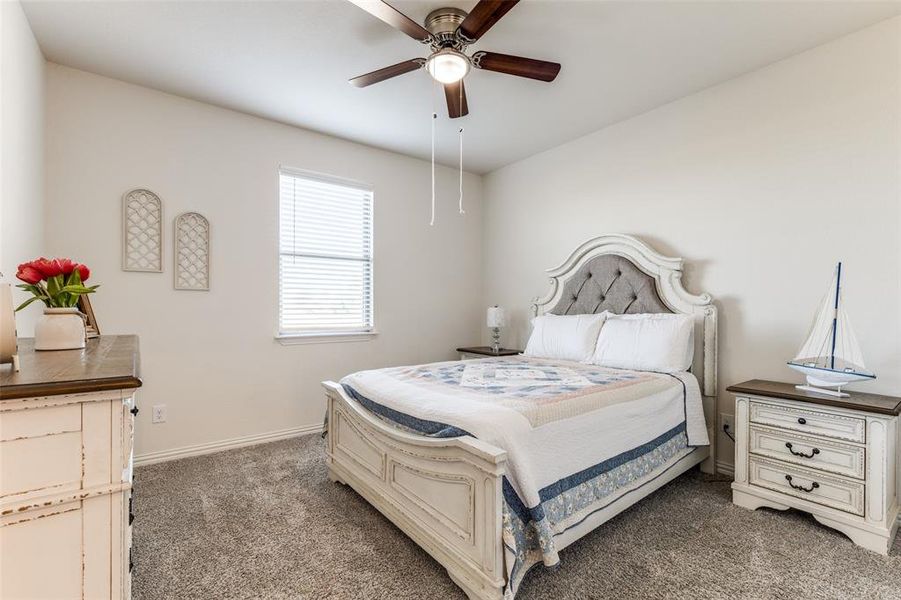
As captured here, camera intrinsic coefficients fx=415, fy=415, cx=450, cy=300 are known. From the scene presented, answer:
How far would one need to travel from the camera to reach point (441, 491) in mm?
1667

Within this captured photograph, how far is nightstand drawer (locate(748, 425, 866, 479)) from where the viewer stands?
78.4 inches

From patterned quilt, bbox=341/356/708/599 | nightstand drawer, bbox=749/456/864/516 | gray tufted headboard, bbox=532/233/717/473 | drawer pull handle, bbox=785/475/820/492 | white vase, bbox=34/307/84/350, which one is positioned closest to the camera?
white vase, bbox=34/307/84/350

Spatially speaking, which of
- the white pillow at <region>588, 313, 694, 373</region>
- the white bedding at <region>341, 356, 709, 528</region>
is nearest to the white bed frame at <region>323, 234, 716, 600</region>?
the white bedding at <region>341, 356, 709, 528</region>

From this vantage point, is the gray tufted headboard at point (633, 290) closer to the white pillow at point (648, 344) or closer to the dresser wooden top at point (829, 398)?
the white pillow at point (648, 344)

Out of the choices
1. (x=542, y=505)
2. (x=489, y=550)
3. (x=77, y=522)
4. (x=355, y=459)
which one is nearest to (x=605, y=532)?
(x=542, y=505)

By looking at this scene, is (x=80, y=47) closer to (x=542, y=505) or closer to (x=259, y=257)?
(x=259, y=257)

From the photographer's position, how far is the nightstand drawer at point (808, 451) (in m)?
1.99

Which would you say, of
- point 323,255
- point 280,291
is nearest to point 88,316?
point 280,291

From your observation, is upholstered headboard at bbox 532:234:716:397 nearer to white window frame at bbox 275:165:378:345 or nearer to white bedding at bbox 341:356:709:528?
white bedding at bbox 341:356:709:528

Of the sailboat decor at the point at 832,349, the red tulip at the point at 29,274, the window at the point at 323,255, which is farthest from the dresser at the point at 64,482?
the sailboat decor at the point at 832,349

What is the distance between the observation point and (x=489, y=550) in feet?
4.71

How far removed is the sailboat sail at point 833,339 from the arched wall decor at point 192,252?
3880mm

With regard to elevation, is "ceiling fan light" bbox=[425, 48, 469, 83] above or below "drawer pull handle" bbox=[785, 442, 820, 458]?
above

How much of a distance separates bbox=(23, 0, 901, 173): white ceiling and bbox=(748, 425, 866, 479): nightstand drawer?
7.21 ft
